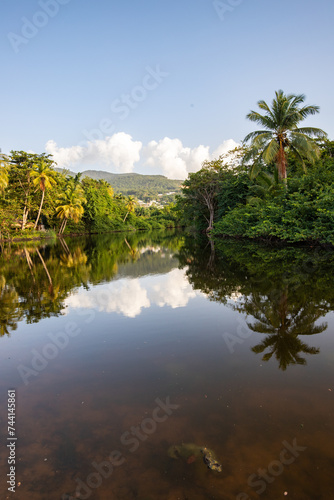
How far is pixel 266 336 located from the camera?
5.15 meters

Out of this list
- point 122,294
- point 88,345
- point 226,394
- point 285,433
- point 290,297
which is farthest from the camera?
point 122,294

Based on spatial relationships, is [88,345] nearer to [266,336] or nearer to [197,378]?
[197,378]

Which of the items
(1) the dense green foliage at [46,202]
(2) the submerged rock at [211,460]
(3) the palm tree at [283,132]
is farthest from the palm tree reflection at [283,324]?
(1) the dense green foliage at [46,202]

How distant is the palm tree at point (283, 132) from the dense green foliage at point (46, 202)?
29.8 metres

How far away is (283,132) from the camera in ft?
69.8

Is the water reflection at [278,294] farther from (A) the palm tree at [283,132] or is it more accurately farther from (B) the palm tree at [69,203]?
(B) the palm tree at [69,203]

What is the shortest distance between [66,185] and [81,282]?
47927 mm

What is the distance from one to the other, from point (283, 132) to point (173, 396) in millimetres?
22651

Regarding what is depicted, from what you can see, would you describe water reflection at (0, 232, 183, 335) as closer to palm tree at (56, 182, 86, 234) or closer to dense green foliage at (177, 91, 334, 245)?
dense green foliage at (177, 91, 334, 245)

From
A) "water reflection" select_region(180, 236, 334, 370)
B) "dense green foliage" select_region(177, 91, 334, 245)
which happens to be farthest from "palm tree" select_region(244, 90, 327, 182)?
"water reflection" select_region(180, 236, 334, 370)

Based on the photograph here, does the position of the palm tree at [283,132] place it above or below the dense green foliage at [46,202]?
above

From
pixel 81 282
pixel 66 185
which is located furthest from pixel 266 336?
pixel 66 185

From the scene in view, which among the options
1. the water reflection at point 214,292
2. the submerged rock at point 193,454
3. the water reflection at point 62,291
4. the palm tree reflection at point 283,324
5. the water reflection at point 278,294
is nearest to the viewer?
the submerged rock at point 193,454

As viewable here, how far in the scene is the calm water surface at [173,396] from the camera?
2420 millimetres
